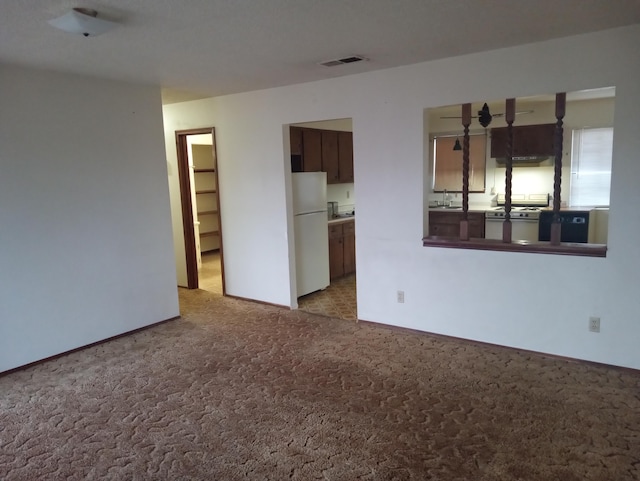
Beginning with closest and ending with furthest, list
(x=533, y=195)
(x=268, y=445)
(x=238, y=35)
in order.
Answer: (x=268, y=445) < (x=238, y=35) < (x=533, y=195)

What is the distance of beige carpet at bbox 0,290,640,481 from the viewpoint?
2434mm

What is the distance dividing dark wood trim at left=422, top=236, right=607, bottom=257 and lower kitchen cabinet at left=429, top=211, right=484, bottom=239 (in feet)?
8.64

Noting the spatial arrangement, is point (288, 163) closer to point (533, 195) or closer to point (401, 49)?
point (401, 49)

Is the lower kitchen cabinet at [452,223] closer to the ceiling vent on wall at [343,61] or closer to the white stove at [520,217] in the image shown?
the white stove at [520,217]

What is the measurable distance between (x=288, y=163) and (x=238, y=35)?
2.10m

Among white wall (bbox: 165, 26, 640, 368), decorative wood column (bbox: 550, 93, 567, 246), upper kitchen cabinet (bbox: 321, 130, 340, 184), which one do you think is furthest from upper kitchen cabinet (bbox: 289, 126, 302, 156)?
decorative wood column (bbox: 550, 93, 567, 246)

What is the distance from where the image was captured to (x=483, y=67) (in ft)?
Result: 12.0

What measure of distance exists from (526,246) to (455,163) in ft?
12.7

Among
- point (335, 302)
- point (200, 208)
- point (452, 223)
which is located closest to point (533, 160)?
point (452, 223)

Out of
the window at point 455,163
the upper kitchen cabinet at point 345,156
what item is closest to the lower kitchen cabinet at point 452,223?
the window at point 455,163

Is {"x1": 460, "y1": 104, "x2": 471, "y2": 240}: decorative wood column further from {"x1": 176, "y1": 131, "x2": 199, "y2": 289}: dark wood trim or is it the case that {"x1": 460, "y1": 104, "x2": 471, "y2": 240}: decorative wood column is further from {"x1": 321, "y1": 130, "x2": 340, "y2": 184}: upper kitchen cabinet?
{"x1": 176, "y1": 131, "x2": 199, "y2": 289}: dark wood trim

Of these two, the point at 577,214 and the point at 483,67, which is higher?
the point at 483,67

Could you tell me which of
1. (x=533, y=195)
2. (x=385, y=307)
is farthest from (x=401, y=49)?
(x=533, y=195)

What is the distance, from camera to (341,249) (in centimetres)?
650
